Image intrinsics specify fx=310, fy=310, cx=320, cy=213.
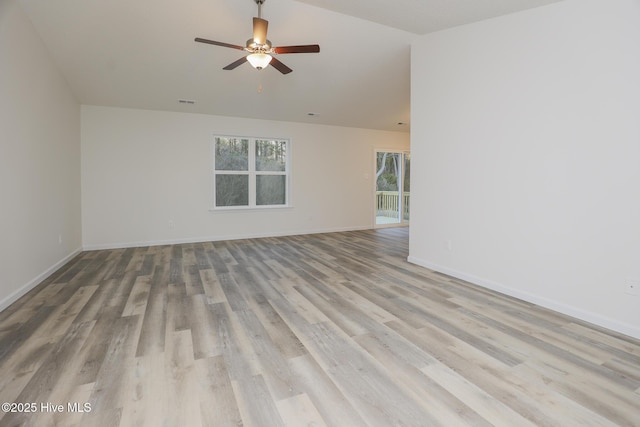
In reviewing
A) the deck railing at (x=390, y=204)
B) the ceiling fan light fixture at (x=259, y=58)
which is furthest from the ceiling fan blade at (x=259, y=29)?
the deck railing at (x=390, y=204)

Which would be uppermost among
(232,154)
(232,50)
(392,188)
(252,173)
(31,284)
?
(232,50)

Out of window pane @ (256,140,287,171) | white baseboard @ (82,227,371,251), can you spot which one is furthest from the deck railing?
window pane @ (256,140,287,171)

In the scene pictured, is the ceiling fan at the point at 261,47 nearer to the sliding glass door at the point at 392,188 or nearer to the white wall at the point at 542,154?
the white wall at the point at 542,154

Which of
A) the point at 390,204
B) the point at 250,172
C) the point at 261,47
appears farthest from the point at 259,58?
the point at 390,204

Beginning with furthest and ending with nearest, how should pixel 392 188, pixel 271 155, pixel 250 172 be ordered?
pixel 392 188, pixel 271 155, pixel 250 172

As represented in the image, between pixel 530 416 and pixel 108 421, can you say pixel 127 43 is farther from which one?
pixel 530 416

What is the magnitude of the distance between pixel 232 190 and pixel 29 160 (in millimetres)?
3447

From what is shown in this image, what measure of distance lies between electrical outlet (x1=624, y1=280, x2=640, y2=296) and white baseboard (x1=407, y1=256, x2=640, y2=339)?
0.78 ft

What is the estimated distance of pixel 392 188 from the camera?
28.0 ft

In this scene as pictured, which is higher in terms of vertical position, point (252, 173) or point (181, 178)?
point (252, 173)

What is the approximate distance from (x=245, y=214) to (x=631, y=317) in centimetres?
578

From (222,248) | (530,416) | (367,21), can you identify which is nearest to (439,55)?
(367,21)

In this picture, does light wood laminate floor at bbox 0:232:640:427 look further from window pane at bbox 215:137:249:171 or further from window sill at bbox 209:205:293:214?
window pane at bbox 215:137:249:171

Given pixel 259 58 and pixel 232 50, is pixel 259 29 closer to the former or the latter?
pixel 259 58
